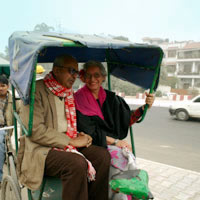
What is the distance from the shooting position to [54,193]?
202 cm

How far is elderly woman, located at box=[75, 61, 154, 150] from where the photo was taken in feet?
7.61

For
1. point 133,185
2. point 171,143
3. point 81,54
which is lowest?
point 171,143

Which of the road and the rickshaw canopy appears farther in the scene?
the road

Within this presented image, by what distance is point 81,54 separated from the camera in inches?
118

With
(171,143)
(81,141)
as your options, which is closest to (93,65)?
(81,141)

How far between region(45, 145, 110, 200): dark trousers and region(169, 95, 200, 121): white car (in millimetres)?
8440

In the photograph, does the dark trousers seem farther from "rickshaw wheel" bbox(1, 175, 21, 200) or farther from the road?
the road

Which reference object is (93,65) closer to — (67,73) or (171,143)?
(67,73)

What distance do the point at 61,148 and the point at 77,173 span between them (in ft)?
0.98

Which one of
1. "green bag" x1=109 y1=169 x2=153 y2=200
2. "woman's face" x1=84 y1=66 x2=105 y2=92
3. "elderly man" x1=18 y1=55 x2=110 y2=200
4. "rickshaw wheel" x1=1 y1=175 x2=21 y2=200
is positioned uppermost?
"woman's face" x1=84 y1=66 x2=105 y2=92

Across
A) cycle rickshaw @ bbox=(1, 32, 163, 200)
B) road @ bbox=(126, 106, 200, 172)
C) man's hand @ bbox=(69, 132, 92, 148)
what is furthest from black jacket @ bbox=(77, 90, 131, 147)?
road @ bbox=(126, 106, 200, 172)

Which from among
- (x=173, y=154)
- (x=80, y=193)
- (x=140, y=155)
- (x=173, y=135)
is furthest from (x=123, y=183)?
(x=173, y=135)

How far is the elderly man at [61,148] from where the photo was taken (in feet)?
5.87

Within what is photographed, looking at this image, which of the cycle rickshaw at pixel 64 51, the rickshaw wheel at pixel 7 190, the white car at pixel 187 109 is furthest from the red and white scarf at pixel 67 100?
the white car at pixel 187 109
